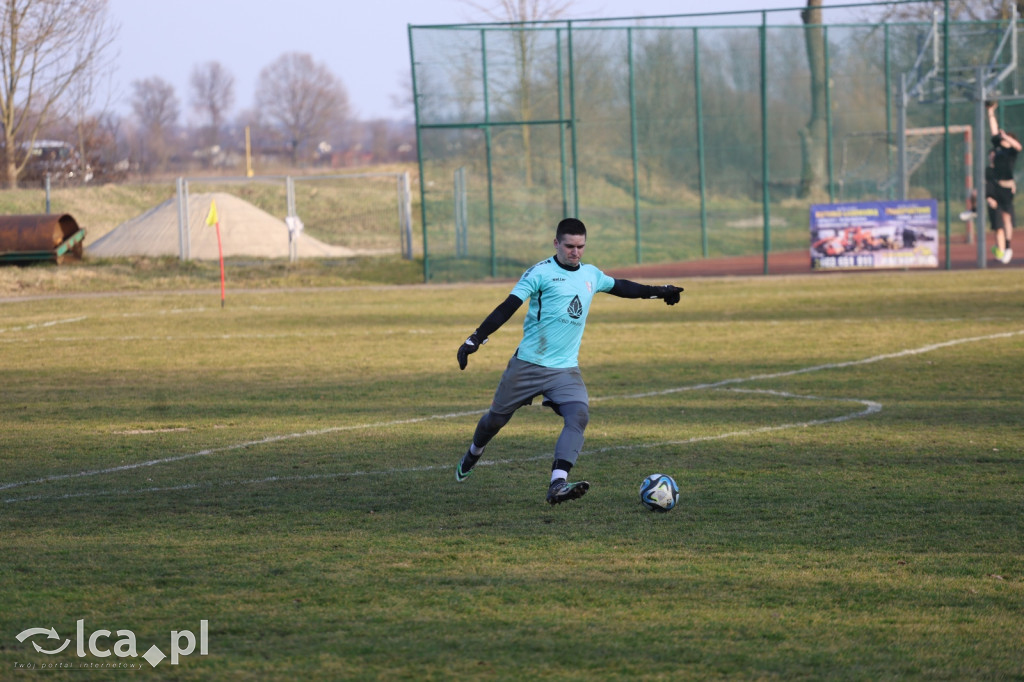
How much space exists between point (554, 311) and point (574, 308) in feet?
0.46

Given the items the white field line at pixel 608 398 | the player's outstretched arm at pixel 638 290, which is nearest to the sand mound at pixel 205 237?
the white field line at pixel 608 398

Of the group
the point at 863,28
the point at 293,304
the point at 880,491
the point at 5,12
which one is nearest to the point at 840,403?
the point at 880,491

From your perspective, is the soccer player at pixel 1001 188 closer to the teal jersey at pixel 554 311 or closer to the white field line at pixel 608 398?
the white field line at pixel 608 398

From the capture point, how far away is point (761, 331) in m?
17.2

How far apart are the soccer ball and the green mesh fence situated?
794 inches

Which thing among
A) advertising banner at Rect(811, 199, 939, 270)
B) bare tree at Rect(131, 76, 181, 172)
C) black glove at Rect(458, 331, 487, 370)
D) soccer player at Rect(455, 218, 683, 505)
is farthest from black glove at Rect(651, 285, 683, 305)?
bare tree at Rect(131, 76, 181, 172)

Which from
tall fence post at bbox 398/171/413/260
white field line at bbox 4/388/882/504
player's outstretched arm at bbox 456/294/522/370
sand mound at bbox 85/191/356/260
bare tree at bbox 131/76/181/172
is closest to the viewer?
player's outstretched arm at bbox 456/294/522/370

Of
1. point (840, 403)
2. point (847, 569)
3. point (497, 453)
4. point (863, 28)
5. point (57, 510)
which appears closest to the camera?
point (847, 569)

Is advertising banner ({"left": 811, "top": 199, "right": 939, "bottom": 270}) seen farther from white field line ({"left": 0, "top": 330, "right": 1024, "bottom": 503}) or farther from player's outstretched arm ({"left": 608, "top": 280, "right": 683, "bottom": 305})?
player's outstretched arm ({"left": 608, "top": 280, "right": 683, "bottom": 305})

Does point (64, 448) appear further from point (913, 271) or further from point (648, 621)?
point (913, 271)

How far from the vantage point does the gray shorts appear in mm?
7805

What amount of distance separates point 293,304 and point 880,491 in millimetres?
16817

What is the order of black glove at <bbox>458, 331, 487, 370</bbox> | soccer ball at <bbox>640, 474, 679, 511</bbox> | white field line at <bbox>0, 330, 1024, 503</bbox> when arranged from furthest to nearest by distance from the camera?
white field line at <bbox>0, 330, 1024, 503</bbox> → black glove at <bbox>458, 331, 487, 370</bbox> → soccer ball at <bbox>640, 474, 679, 511</bbox>

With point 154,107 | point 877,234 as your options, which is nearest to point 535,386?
point 877,234
